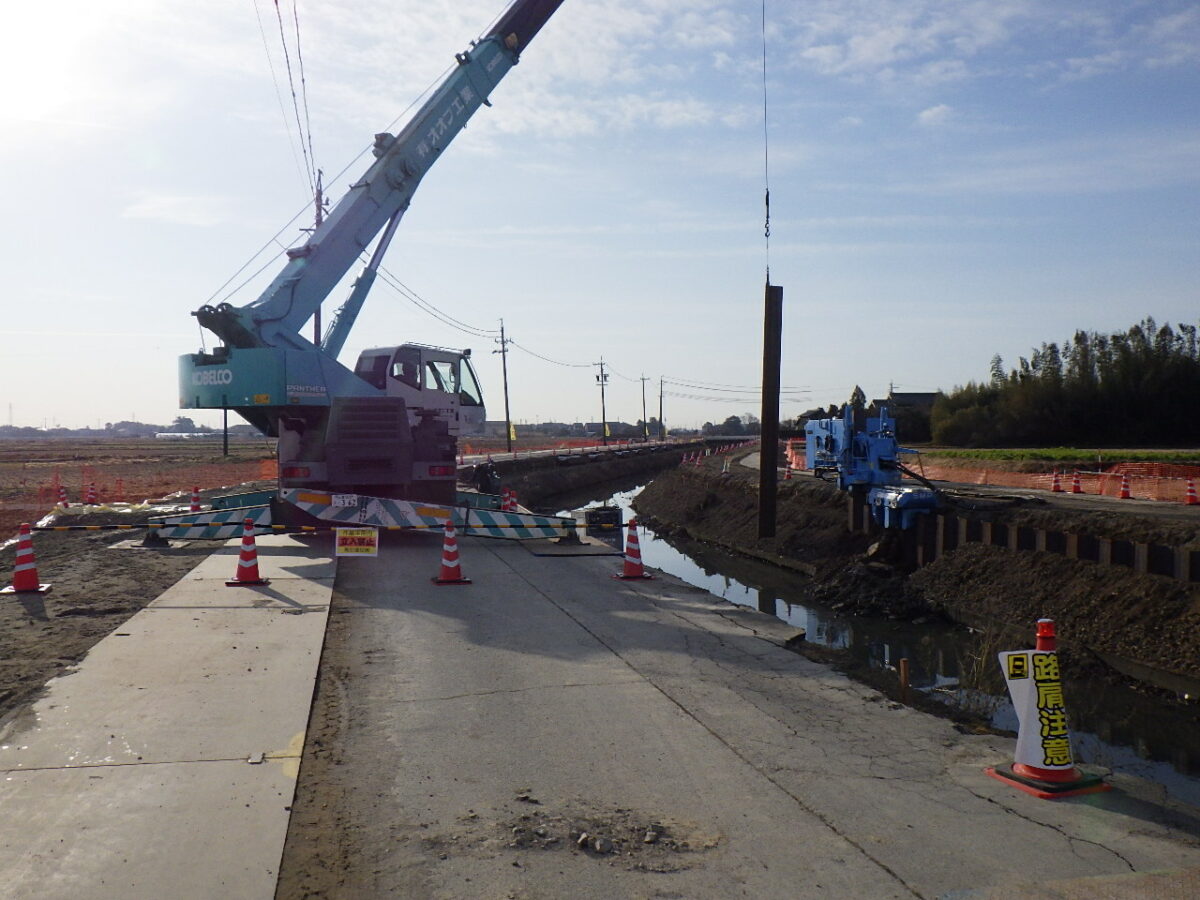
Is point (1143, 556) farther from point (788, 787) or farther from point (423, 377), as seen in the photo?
point (423, 377)

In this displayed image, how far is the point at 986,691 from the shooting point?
33.0 ft

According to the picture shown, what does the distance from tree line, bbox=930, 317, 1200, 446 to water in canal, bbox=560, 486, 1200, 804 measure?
28623 mm

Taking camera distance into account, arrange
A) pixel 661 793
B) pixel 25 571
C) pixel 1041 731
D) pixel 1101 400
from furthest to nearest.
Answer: pixel 1101 400 < pixel 25 571 < pixel 1041 731 < pixel 661 793

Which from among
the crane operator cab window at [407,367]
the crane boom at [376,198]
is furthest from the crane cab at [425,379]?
the crane boom at [376,198]

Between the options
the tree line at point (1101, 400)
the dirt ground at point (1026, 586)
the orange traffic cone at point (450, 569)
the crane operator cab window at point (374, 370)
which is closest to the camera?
the dirt ground at point (1026, 586)

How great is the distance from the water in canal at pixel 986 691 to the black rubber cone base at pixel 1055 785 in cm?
247

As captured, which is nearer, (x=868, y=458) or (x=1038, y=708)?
(x=1038, y=708)

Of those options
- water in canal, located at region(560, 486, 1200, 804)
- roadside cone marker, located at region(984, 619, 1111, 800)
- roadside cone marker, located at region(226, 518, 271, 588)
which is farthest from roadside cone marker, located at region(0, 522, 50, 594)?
roadside cone marker, located at region(984, 619, 1111, 800)

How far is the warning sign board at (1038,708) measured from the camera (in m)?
5.88

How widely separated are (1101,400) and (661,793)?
44.9 m

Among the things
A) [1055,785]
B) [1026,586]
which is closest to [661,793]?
[1055,785]

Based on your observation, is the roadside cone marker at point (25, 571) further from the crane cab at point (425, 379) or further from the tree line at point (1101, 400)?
the tree line at point (1101, 400)

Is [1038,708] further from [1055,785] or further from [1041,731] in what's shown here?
[1055,785]

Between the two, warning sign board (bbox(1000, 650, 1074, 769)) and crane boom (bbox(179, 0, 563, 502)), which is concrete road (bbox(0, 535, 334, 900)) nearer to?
warning sign board (bbox(1000, 650, 1074, 769))
